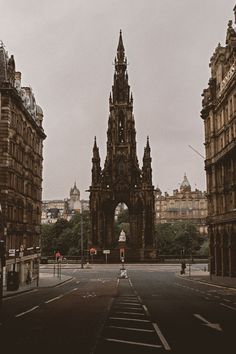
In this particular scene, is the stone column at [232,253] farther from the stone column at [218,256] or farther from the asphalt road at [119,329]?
the asphalt road at [119,329]

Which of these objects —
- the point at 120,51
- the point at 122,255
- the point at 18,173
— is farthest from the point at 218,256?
the point at 120,51

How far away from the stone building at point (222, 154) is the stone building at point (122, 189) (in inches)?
1526

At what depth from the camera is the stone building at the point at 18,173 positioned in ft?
143

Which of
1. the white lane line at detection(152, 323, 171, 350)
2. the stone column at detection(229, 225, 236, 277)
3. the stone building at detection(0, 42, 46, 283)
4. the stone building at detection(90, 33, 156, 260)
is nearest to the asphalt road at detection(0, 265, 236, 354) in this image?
the white lane line at detection(152, 323, 171, 350)

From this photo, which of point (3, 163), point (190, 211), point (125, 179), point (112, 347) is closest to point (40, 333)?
point (112, 347)

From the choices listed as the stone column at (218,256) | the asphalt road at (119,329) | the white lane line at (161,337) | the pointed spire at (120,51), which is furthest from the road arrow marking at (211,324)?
the pointed spire at (120,51)

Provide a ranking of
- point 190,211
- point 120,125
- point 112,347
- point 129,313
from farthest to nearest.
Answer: point 190,211 < point 120,125 < point 129,313 < point 112,347

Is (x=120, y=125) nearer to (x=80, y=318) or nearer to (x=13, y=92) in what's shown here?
(x=13, y=92)

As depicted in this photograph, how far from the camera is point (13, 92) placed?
45.0 metres

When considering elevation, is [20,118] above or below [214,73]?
below

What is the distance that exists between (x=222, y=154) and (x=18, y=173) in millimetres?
24000

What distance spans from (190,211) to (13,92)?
522 ft

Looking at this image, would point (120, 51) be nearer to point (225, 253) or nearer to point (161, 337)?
point (225, 253)

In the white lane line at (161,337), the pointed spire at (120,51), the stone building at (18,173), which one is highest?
the pointed spire at (120,51)
